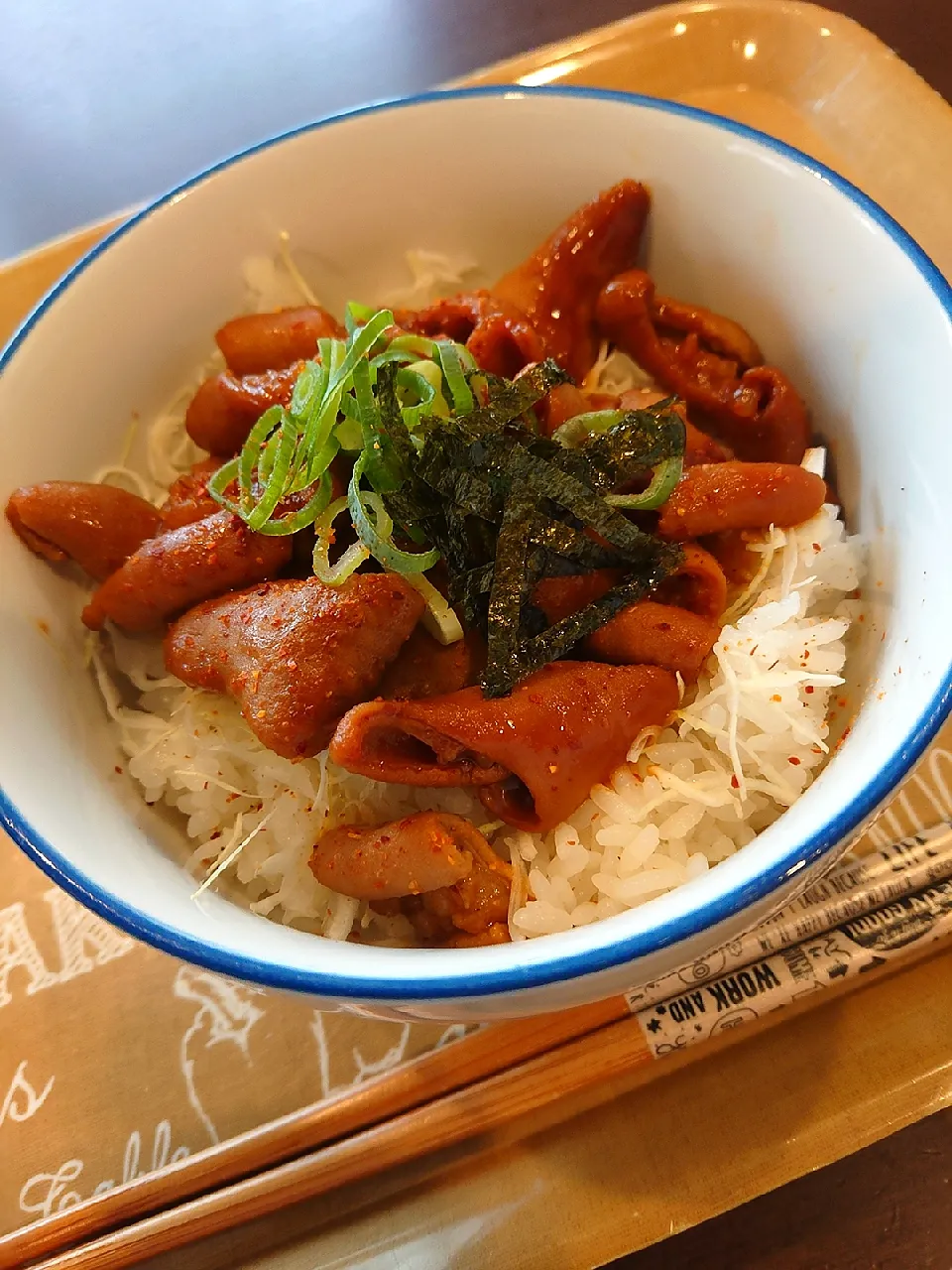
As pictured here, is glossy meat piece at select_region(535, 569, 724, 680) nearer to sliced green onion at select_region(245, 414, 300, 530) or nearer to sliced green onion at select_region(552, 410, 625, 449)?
sliced green onion at select_region(552, 410, 625, 449)

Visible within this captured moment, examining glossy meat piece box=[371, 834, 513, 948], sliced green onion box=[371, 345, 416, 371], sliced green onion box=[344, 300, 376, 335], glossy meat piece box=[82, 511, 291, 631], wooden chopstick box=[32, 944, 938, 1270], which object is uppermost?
sliced green onion box=[344, 300, 376, 335]

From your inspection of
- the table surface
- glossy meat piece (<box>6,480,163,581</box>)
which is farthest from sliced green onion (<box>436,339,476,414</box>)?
the table surface

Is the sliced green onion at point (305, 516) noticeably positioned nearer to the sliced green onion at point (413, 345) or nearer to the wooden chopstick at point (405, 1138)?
the sliced green onion at point (413, 345)

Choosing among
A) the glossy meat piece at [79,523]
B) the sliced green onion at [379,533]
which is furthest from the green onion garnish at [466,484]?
the glossy meat piece at [79,523]

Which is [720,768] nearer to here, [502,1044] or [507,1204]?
[502,1044]

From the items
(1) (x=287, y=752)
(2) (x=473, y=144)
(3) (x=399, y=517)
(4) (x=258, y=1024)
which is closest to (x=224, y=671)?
(1) (x=287, y=752)

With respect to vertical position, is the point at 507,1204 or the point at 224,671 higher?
the point at 224,671

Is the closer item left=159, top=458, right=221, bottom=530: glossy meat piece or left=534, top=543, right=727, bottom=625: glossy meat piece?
left=534, top=543, right=727, bottom=625: glossy meat piece

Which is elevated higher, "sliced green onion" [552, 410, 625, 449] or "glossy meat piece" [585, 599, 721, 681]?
"sliced green onion" [552, 410, 625, 449]

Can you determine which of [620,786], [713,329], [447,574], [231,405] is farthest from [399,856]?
[713,329]
